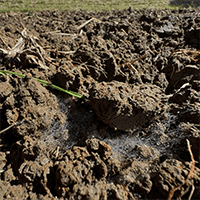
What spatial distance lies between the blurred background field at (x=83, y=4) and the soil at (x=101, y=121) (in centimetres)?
164

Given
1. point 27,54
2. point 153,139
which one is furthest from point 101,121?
point 27,54

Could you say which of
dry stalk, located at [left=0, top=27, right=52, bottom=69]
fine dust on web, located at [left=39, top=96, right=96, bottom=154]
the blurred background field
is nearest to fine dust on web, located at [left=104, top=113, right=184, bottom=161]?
fine dust on web, located at [left=39, top=96, right=96, bottom=154]

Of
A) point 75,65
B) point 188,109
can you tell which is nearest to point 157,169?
point 188,109

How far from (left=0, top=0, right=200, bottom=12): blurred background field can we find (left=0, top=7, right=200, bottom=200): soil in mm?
1641

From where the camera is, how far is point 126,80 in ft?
6.40

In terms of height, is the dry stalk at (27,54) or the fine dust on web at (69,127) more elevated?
the dry stalk at (27,54)

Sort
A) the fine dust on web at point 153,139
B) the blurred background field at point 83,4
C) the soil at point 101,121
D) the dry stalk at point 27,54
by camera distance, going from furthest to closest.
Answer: the blurred background field at point 83,4 < the dry stalk at point 27,54 < the fine dust on web at point 153,139 < the soil at point 101,121

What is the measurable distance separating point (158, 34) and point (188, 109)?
144 centimetres

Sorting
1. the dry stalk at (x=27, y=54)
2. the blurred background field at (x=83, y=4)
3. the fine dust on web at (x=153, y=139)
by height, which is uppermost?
the blurred background field at (x=83, y=4)

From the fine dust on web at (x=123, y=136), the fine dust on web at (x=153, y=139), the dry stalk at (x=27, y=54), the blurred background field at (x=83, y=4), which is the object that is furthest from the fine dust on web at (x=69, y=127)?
the blurred background field at (x=83, y=4)

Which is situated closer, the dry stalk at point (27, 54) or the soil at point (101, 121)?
the soil at point (101, 121)

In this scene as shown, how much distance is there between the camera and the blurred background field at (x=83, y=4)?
3.62 meters

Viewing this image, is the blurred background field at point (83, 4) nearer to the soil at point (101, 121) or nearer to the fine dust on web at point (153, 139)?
the soil at point (101, 121)

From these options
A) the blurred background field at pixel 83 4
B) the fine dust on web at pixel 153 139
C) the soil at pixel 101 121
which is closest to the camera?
the soil at pixel 101 121
